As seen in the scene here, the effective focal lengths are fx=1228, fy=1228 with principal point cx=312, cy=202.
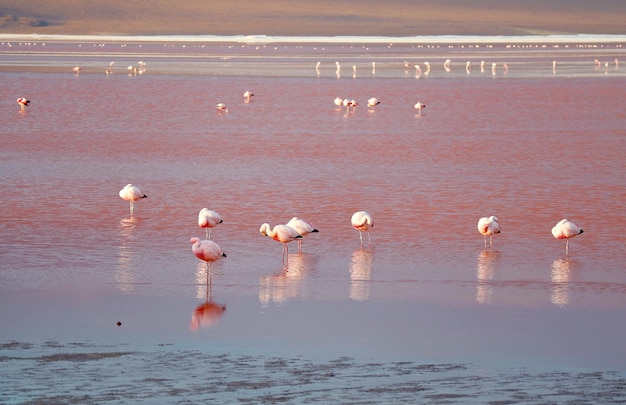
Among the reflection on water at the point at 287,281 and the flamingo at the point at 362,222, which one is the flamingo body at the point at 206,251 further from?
the flamingo at the point at 362,222

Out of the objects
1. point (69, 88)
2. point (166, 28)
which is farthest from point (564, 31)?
point (69, 88)

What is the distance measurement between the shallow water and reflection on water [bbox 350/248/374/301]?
0.13 ft

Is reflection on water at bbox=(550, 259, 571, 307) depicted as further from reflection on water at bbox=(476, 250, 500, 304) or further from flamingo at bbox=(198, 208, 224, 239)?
flamingo at bbox=(198, 208, 224, 239)

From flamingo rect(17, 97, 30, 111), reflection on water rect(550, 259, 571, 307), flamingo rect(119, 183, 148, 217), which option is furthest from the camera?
flamingo rect(17, 97, 30, 111)

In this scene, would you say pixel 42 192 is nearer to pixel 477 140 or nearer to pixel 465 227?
pixel 465 227

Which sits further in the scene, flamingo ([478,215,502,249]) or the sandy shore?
the sandy shore

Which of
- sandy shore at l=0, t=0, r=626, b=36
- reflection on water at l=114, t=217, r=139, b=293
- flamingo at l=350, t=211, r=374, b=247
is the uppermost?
sandy shore at l=0, t=0, r=626, b=36

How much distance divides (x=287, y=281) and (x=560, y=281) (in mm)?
2375

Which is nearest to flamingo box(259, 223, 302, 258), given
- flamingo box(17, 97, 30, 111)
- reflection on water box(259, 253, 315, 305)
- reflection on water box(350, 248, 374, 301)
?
reflection on water box(259, 253, 315, 305)

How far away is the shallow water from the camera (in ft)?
25.5

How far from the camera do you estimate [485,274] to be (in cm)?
1097

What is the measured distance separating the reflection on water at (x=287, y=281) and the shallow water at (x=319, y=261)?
0.03m

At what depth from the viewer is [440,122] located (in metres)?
26.4

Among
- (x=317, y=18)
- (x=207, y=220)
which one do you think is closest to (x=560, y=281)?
(x=207, y=220)
